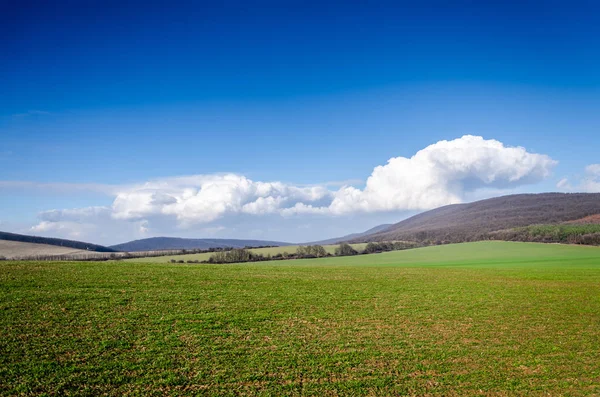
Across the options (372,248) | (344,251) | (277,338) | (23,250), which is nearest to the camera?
(277,338)

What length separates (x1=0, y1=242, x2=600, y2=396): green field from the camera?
13016 mm

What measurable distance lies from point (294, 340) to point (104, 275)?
16.9 metres

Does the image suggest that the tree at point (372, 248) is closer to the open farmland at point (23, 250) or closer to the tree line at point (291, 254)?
the tree line at point (291, 254)

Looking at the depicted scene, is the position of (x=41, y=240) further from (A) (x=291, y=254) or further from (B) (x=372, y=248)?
(B) (x=372, y=248)

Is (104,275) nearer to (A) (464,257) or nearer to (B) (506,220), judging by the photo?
(A) (464,257)

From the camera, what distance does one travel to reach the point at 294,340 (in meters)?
17.0

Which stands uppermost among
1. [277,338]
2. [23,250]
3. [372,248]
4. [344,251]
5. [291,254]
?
[23,250]

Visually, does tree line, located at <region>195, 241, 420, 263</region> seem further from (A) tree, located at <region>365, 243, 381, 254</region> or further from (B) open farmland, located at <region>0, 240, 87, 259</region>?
(B) open farmland, located at <region>0, 240, 87, 259</region>

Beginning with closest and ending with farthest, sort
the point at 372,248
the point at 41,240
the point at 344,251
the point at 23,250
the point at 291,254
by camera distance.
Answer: the point at 23,250 → the point at 291,254 → the point at 344,251 → the point at 372,248 → the point at 41,240

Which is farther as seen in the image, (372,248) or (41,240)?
(41,240)

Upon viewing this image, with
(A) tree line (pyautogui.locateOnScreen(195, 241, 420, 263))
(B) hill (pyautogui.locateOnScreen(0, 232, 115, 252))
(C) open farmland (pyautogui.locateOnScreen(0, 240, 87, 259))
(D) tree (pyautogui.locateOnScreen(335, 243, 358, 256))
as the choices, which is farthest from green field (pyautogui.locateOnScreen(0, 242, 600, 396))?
(B) hill (pyautogui.locateOnScreen(0, 232, 115, 252))

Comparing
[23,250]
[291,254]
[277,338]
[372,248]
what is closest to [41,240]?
[23,250]

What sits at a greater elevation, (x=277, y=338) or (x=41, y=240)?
(x=41, y=240)

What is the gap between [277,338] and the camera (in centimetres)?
1714
